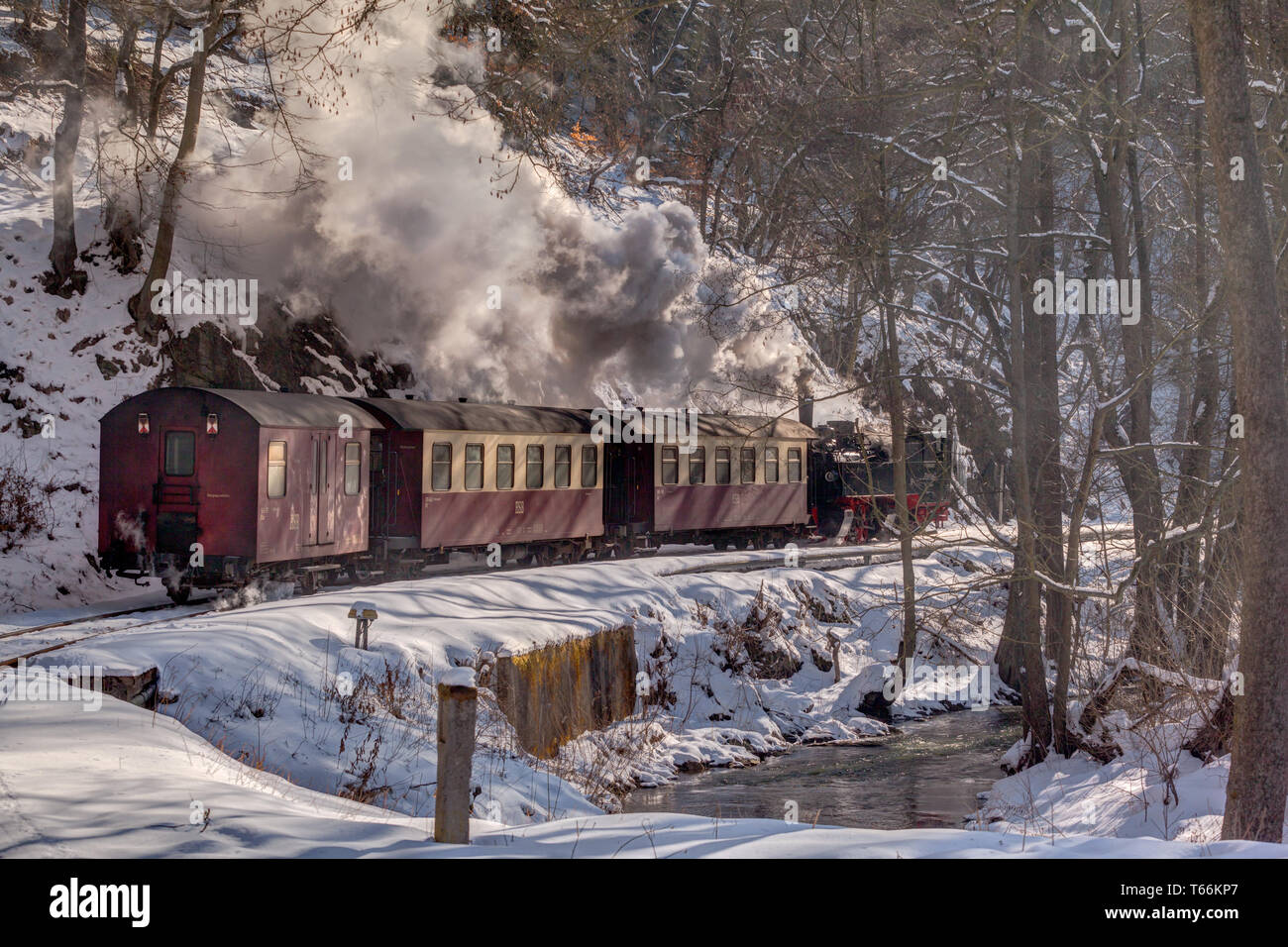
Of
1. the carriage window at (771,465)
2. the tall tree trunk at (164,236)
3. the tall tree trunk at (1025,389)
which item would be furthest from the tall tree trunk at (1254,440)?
the tall tree trunk at (164,236)

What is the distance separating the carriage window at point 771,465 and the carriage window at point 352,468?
12.0m

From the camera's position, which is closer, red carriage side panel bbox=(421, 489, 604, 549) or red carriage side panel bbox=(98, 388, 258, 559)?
red carriage side panel bbox=(98, 388, 258, 559)

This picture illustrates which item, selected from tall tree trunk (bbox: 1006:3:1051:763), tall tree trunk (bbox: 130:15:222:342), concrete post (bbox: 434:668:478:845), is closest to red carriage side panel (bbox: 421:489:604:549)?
tall tree trunk (bbox: 130:15:222:342)

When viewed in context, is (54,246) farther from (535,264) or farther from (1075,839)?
(1075,839)

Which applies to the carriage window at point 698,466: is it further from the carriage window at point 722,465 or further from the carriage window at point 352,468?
the carriage window at point 352,468

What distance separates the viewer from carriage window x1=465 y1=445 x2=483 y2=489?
19.8m

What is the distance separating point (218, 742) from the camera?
30.4 feet

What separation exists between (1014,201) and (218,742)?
11841 mm

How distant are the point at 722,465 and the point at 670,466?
6.90 feet

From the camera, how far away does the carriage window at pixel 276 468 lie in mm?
16094

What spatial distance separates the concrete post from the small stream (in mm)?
7167

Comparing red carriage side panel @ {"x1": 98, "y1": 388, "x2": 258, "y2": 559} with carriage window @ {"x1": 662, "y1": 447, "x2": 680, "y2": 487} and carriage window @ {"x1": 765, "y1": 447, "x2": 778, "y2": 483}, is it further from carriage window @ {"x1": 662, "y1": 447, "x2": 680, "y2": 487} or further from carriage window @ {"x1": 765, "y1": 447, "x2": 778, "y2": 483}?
carriage window @ {"x1": 765, "y1": 447, "x2": 778, "y2": 483}
